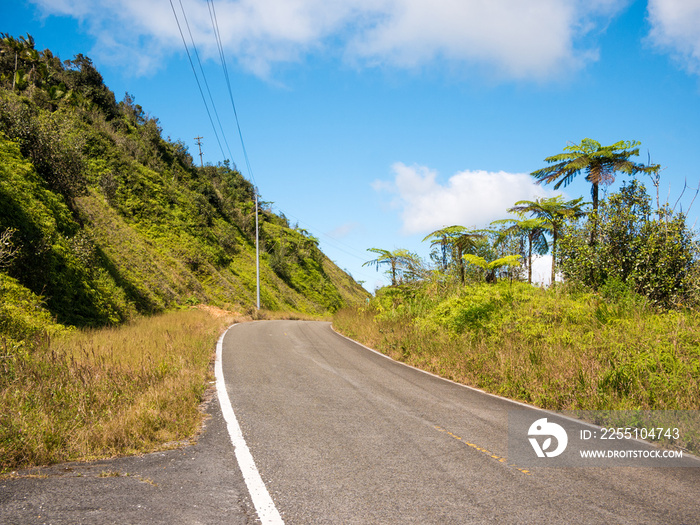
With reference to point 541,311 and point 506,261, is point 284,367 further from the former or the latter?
point 506,261

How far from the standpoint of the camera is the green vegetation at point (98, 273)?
179 inches

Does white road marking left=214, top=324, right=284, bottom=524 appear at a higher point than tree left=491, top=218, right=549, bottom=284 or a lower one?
lower

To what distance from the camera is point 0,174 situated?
38.0 feet

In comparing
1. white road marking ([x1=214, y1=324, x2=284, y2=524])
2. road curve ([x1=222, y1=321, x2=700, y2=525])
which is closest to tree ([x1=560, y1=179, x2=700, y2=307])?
road curve ([x1=222, y1=321, x2=700, y2=525])

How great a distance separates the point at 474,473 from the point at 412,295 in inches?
473

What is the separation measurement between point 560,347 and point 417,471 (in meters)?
5.14

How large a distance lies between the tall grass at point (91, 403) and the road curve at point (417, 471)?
35.7 inches

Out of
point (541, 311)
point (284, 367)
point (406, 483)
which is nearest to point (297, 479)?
point (406, 483)

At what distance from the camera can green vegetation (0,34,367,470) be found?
455 centimetres

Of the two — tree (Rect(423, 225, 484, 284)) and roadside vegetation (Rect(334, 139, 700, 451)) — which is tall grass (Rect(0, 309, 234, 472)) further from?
tree (Rect(423, 225, 484, 284))

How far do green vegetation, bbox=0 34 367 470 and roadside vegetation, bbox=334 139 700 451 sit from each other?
5694mm

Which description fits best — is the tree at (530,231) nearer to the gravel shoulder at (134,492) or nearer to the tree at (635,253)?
the tree at (635,253)

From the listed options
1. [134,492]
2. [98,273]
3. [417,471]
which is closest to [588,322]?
[417,471]

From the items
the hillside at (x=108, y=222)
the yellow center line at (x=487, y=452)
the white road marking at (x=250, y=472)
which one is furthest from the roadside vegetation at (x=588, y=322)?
the hillside at (x=108, y=222)
